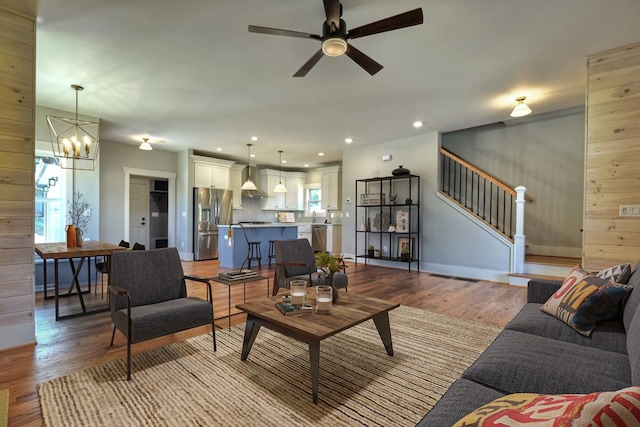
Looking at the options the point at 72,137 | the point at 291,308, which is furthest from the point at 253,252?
the point at 291,308

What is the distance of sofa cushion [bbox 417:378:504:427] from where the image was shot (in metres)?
1.06

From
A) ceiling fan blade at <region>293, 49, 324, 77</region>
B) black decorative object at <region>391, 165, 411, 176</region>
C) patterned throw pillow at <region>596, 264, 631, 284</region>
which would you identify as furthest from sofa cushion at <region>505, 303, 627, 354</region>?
black decorative object at <region>391, 165, 411, 176</region>

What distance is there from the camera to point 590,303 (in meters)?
1.88

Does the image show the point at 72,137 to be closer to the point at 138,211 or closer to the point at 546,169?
the point at 138,211

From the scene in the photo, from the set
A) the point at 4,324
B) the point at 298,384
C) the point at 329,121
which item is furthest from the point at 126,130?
→ the point at 298,384

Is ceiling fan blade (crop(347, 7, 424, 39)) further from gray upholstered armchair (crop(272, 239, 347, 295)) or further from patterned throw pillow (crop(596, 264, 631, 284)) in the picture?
gray upholstered armchair (crop(272, 239, 347, 295))

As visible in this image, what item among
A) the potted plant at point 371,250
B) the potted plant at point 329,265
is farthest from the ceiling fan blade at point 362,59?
the potted plant at point 371,250

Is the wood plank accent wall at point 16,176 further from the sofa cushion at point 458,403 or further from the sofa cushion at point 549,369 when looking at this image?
the sofa cushion at point 549,369

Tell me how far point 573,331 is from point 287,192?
343 inches

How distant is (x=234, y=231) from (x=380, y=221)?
3.20 m

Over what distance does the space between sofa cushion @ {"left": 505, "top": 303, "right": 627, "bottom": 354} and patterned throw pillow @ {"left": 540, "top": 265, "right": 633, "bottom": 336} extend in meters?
0.04

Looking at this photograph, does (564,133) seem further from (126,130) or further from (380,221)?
(126,130)

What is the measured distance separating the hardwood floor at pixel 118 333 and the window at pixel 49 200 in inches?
47.8

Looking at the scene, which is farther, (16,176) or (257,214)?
(257,214)
